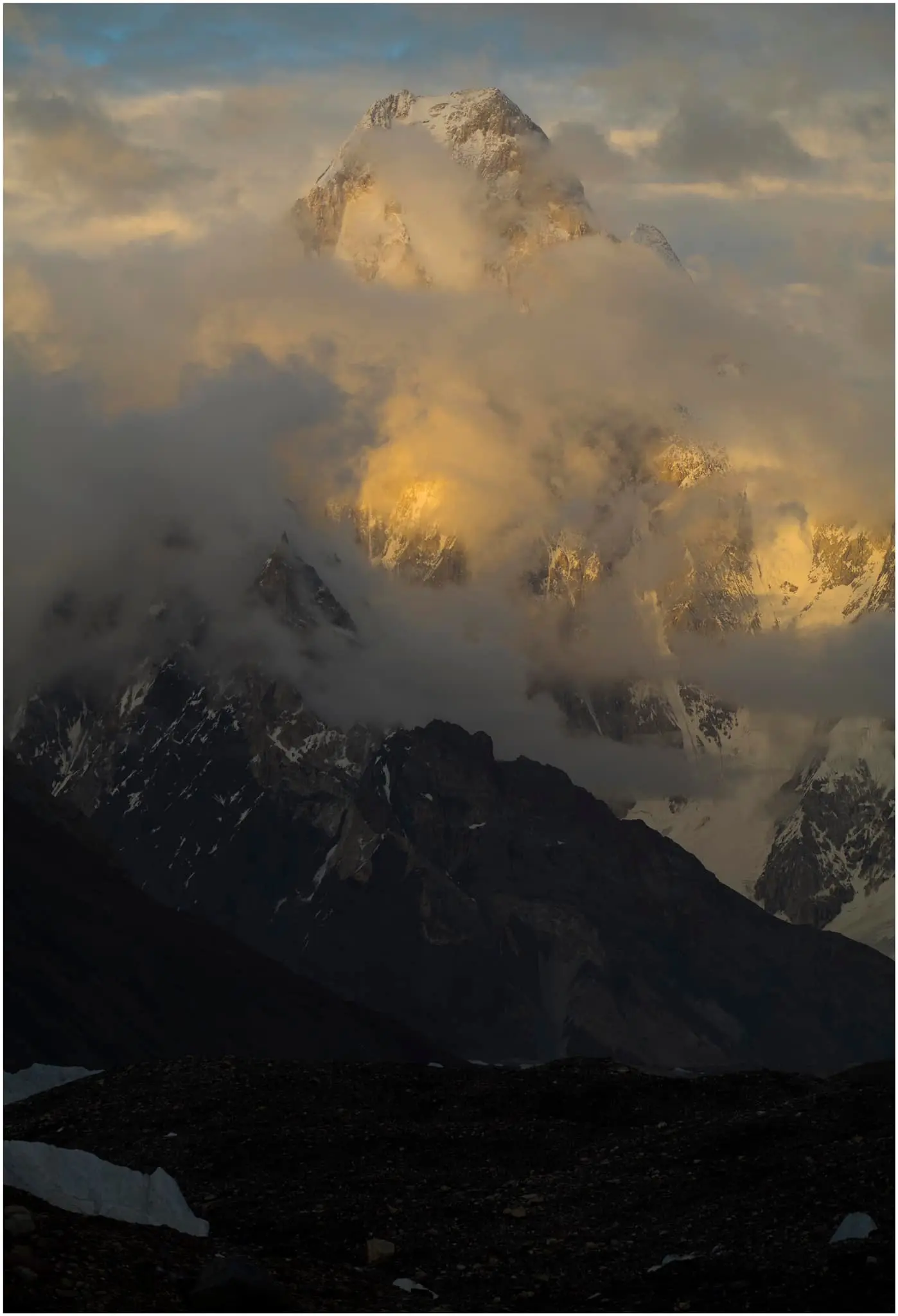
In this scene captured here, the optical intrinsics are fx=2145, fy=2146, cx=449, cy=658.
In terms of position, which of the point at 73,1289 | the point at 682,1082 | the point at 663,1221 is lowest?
the point at 73,1289

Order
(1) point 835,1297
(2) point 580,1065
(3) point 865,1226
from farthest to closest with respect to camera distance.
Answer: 1. (2) point 580,1065
2. (3) point 865,1226
3. (1) point 835,1297

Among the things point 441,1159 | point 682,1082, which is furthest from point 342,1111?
point 682,1082

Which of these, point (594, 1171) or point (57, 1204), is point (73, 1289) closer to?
point (57, 1204)

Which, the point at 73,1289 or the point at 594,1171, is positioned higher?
the point at 594,1171

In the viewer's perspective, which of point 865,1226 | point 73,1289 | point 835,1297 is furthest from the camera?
point 865,1226

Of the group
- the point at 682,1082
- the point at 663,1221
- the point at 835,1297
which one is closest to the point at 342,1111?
the point at 682,1082

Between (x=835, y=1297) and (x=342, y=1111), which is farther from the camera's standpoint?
(x=342, y=1111)

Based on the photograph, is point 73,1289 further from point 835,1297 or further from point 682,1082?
point 682,1082
